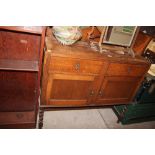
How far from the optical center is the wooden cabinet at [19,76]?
1.54 metres

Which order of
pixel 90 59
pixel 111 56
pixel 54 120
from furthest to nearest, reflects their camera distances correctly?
pixel 54 120, pixel 111 56, pixel 90 59

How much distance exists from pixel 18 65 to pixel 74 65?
0.52 metres

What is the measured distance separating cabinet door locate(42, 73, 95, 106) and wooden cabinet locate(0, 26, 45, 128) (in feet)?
0.39

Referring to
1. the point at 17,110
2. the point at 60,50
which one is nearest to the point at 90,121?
the point at 17,110

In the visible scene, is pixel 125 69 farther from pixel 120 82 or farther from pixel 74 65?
pixel 74 65

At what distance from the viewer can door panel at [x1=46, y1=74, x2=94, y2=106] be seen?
1574mm

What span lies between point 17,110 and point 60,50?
3.05 ft

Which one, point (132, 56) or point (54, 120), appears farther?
point (54, 120)

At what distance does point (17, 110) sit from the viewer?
6.20 feet

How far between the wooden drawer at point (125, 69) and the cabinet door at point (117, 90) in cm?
6

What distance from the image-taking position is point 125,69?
1754 mm
